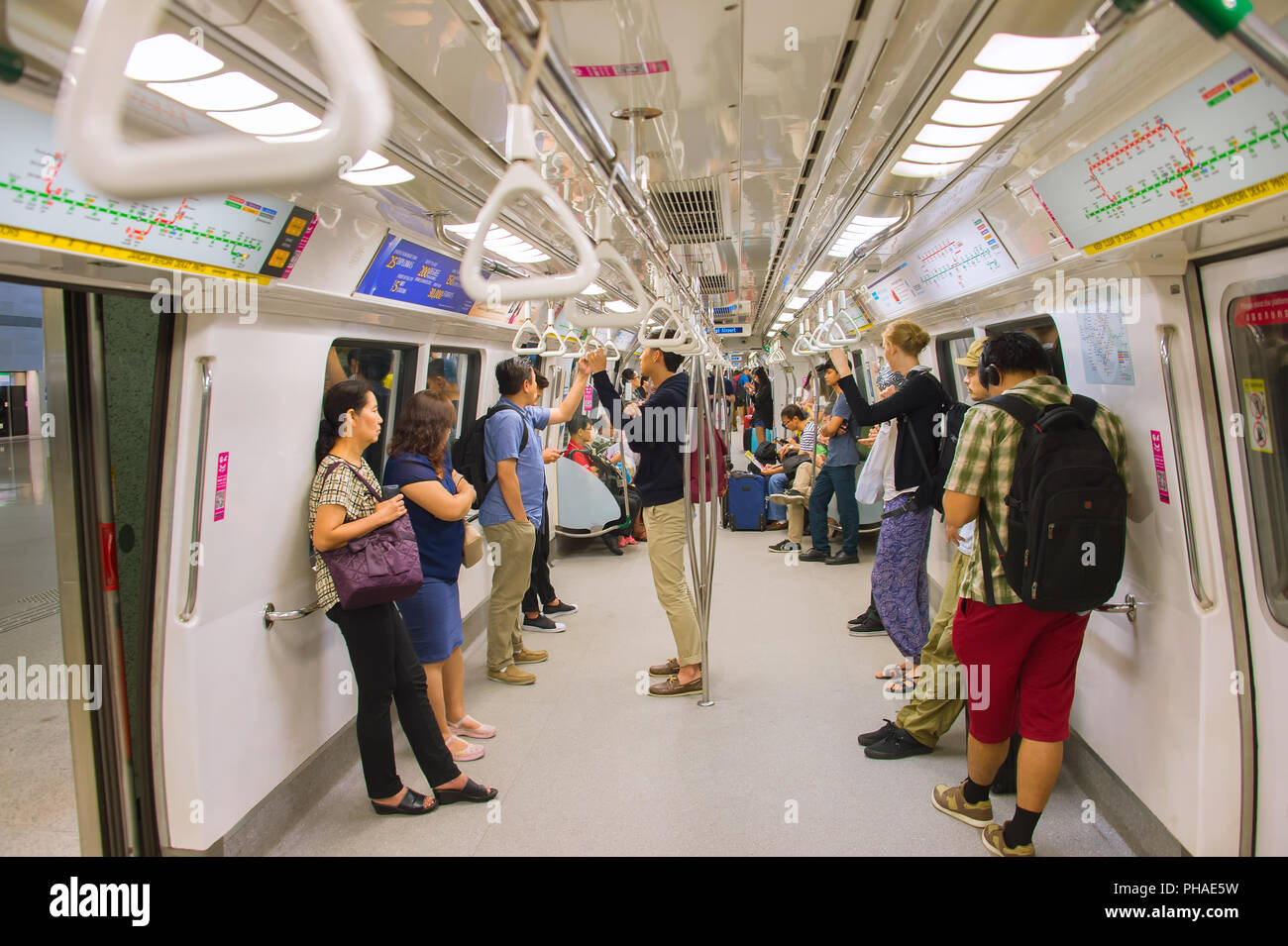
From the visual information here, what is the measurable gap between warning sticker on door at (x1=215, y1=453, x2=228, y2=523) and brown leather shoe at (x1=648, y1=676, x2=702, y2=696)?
258 cm

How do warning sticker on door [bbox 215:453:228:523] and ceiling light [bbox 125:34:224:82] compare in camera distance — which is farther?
warning sticker on door [bbox 215:453:228:523]

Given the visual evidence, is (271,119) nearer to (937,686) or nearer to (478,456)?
(478,456)

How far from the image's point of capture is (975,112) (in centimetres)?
229

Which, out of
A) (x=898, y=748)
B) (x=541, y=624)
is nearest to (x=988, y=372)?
(x=898, y=748)

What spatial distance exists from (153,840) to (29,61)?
2625mm

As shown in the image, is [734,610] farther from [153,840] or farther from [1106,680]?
[153,840]

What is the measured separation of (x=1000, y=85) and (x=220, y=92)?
2.11 metres

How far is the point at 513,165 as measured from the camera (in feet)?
4.42

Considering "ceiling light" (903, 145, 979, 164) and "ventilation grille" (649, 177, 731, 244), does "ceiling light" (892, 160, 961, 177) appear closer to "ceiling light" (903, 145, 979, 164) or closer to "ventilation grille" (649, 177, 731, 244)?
"ceiling light" (903, 145, 979, 164)

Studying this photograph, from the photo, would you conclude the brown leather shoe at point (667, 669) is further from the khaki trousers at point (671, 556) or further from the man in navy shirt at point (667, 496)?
the khaki trousers at point (671, 556)

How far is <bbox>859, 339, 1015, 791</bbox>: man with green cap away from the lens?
3.37 metres

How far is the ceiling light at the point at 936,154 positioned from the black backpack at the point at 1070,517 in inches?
39.0

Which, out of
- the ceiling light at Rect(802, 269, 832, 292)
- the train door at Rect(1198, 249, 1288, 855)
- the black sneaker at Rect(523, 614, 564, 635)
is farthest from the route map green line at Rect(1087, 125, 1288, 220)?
the black sneaker at Rect(523, 614, 564, 635)
